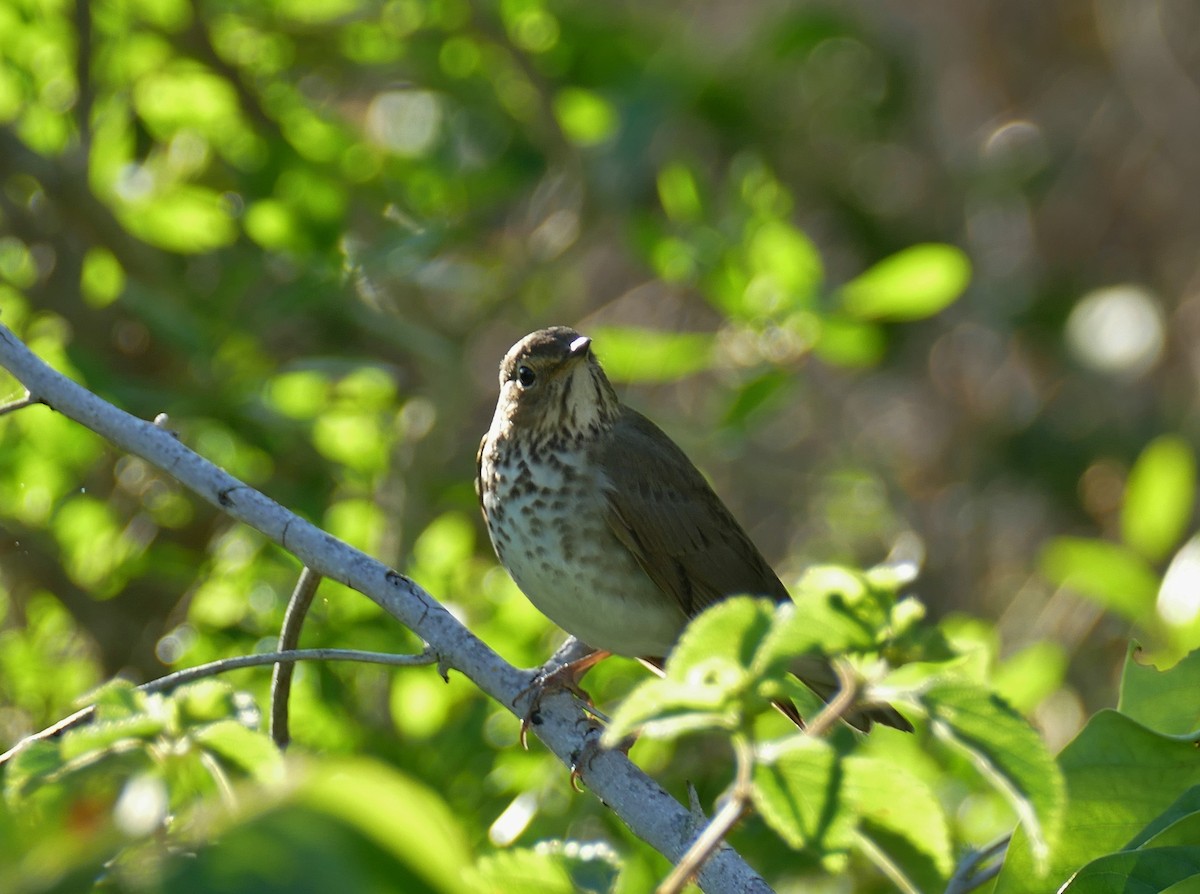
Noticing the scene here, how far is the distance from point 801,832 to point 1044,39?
30.3ft

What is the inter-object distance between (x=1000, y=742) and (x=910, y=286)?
3.05 m

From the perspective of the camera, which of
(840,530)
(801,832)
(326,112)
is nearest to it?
(801,832)

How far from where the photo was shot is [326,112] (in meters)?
4.60

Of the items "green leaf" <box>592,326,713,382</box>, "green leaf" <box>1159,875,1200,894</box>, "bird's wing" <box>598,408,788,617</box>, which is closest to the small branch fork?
"green leaf" <box>1159,875,1200,894</box>

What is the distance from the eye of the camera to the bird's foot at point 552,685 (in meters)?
2.24

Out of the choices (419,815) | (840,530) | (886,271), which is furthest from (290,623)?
(840,530)

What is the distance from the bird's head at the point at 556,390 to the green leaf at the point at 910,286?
38.7 inches

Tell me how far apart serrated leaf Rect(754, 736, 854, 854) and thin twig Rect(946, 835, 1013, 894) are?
86cm

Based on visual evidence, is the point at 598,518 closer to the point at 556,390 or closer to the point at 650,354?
the point at 556,390

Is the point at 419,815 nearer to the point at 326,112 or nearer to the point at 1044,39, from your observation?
the point at 326,112

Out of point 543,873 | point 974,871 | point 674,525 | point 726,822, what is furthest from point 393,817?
point 674,525

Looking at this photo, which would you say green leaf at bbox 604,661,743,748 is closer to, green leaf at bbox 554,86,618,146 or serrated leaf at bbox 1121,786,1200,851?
→ serrated leaf at bbox 1121,786,1200,851

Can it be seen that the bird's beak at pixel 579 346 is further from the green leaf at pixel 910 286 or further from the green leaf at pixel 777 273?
the green leaf at pixel 910 286

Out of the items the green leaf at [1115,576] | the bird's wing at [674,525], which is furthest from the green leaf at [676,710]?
the green leaf at [1115,576]
